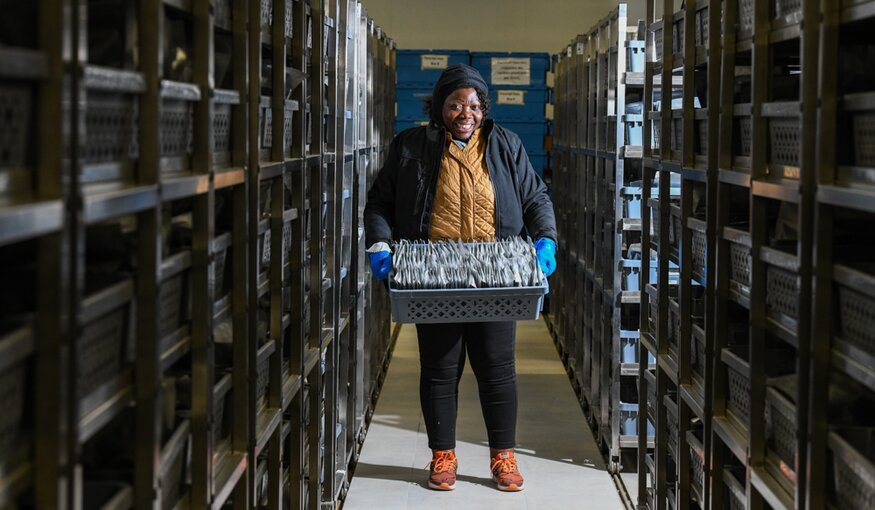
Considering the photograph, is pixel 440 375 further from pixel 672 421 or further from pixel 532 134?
pixel 532 134

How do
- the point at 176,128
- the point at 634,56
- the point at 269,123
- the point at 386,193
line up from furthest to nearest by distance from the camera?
the point at 634,56
the point at 386,193
the point at 269,123
the point at 176,128

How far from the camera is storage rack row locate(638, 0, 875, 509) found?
2.08 metres

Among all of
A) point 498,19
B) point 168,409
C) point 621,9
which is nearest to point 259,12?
point 168,409

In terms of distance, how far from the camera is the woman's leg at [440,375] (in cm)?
452

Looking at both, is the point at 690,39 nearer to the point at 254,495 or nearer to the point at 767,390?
the point at 767,390

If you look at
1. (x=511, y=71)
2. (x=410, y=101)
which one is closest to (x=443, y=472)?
(x=410, y=101)

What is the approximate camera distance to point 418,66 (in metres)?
9.22

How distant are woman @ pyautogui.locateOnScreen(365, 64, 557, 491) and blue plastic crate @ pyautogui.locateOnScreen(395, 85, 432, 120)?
181 inches

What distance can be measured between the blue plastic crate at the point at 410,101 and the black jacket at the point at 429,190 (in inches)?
186

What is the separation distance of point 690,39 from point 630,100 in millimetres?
2006

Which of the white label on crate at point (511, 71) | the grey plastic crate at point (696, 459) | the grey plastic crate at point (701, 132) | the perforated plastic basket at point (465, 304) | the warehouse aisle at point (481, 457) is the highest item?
the white label on crate at point (511, 71)

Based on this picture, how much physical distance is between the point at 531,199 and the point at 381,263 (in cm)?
84

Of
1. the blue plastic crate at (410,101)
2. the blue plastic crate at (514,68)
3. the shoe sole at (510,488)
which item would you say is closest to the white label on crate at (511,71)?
the blue plastic crate at (514,68)

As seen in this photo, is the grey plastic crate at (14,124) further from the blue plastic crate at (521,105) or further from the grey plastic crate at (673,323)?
the blue plastic crate at (521,105)
